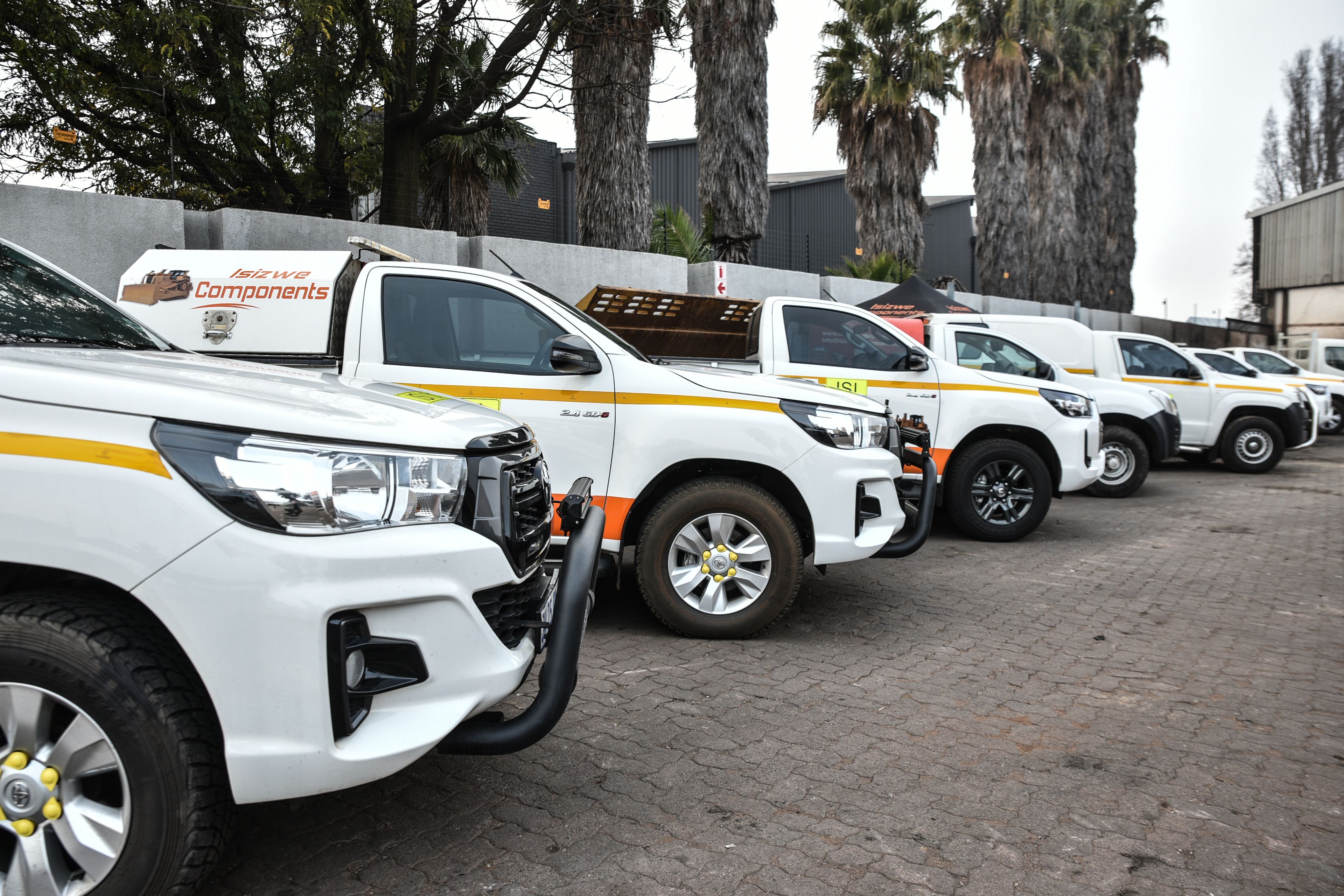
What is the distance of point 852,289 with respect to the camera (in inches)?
658

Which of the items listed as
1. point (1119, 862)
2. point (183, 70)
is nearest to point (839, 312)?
point (1119, 862)

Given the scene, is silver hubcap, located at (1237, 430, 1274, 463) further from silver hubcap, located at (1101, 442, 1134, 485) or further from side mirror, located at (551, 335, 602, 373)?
side mirror, located at (551, 335, 602, 373)

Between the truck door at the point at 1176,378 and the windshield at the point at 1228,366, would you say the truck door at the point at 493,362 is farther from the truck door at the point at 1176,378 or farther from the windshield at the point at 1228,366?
the windshield at the point at 1228,366

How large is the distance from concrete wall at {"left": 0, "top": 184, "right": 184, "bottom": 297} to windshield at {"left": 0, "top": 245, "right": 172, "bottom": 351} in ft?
15.2

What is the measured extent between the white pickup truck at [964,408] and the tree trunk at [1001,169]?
1902cm

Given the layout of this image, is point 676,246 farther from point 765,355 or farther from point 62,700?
point 62,700

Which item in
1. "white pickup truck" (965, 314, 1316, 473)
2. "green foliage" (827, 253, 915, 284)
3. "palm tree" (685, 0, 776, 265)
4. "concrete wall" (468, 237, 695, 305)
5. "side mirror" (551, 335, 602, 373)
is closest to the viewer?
"side mirror" (551, 335, 602, 373)

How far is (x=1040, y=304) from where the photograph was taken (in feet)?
77.4

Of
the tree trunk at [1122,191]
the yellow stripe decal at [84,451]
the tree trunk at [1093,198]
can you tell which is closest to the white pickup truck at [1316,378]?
the tree trunk at [1093,198]

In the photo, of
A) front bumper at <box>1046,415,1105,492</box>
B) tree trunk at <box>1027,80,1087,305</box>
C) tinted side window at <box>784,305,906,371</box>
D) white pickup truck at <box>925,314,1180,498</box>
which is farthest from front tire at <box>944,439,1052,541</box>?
tree trunk at <box>1027,80,1087,305</box>

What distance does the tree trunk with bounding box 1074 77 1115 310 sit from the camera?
28844 millimetres

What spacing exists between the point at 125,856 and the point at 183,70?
12227mm

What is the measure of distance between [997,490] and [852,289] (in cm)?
900

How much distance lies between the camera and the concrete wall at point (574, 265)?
10477 millimetres
